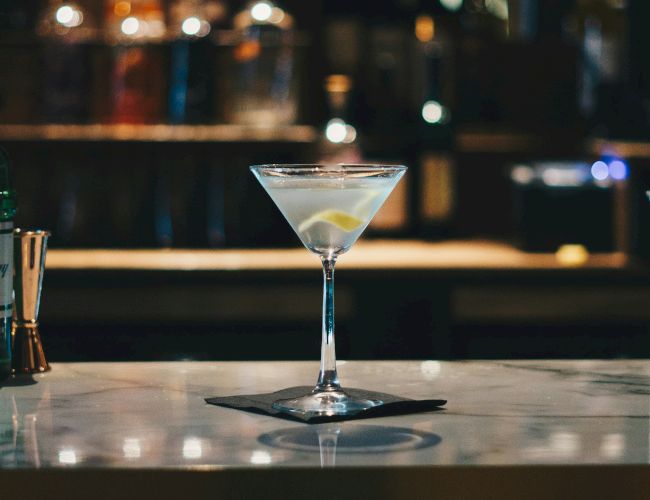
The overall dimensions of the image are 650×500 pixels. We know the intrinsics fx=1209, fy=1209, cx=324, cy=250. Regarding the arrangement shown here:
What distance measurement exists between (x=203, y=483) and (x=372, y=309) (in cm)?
228

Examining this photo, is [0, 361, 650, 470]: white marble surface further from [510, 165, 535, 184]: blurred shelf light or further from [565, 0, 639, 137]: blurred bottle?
[565, 0, 639, 137]: blurred bottle

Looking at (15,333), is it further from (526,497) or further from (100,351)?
(100,351)

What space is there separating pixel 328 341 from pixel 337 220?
130mm

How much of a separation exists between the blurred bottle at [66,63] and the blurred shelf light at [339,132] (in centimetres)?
74

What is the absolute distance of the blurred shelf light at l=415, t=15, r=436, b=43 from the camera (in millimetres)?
3730

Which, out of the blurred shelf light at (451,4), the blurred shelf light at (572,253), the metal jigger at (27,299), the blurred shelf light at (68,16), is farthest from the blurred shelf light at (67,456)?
the blurred shelf light at (451,4)

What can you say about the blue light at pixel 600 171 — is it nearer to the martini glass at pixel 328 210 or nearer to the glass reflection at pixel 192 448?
the martini glass at pixel 328 210

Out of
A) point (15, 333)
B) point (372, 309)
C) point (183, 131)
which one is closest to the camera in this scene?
point (15, 333)

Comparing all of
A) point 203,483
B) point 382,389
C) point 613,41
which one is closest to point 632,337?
point 613,41

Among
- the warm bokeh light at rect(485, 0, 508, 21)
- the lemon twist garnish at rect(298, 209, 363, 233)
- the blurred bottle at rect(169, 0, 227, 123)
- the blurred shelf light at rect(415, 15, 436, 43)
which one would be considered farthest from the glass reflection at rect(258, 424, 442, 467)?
the warm bokeh light at rect(485, 0, 508, 21)

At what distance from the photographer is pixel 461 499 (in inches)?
39.6

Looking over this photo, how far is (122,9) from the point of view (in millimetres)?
3678

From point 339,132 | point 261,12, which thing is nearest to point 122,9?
point 261,12

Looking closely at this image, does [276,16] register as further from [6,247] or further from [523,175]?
[6,247]
